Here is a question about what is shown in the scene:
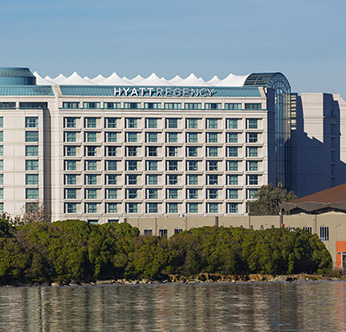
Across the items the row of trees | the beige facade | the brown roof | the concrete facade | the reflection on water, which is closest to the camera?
the reflection on water

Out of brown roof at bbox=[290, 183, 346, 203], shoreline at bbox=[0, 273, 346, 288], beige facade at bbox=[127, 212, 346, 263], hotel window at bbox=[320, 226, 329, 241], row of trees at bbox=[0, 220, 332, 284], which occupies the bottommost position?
shoreline at bbox=[0, 273, 346, 288]

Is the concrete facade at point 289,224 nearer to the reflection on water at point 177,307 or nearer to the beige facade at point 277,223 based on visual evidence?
the beige facade at point 277,223

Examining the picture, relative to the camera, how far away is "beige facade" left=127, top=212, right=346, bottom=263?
156375 mm

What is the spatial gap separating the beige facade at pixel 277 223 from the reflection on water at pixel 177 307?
24.5 meters

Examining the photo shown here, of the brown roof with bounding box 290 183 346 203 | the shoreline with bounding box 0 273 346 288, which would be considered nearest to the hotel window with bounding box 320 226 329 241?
the brown roof with bounding box 290 183 346 203

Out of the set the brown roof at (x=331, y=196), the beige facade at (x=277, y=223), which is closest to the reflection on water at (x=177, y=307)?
the beige facade at (x=277, y=223)

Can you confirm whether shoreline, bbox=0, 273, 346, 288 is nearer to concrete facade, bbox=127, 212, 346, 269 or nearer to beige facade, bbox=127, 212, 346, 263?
concrete facade, bbox=127, 212, 346, 269

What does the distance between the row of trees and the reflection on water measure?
512 cm

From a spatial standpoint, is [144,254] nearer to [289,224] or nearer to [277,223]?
[289,224]

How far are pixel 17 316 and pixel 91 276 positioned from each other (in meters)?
44.4

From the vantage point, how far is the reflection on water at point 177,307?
278 ft

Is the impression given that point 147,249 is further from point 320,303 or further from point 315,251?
point 320,303

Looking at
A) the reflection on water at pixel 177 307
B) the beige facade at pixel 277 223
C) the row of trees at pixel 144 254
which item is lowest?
the reflection on water at pixel 177 307

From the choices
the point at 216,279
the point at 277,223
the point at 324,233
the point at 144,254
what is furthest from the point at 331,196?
the point at 144,254
